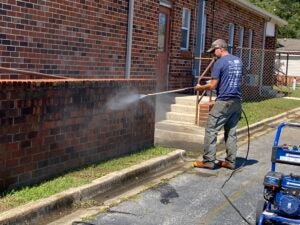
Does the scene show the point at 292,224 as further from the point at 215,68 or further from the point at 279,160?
the point at 215,68

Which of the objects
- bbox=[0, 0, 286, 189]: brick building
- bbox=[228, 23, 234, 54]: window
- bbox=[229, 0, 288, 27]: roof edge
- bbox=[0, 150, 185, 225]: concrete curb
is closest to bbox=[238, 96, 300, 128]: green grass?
bbox=[228, 23, 234, 54]: window

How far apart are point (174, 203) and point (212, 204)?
0.47 m

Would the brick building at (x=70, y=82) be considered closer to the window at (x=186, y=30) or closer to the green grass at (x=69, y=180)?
the green grass at (x=69, y=180)

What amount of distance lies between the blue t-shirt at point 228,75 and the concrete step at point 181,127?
9.75 feet

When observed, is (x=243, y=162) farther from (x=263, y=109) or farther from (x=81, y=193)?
(x=263, y=109)

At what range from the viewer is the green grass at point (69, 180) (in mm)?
5398

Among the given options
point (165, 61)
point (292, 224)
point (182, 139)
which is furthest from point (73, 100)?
point (165, 61)

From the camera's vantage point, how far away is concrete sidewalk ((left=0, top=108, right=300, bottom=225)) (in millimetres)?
4996

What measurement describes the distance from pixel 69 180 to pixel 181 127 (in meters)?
5.34

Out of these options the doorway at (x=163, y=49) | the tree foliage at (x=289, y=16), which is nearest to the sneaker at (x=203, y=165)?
the doorway at (x=163, y=49)

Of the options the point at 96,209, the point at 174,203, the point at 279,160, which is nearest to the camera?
the point at 279,160

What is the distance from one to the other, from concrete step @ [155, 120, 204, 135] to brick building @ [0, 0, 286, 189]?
1147 mm

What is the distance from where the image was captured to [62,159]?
659 centimetres

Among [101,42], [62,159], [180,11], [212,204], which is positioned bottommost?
[212,204]
